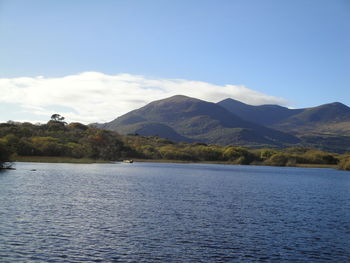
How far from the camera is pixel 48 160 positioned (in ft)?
630

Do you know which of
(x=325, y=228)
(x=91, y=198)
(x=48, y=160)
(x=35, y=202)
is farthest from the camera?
(x=48, y=160)

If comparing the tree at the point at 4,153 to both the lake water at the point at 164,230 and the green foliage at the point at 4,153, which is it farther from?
the lake water at the point at 164,230

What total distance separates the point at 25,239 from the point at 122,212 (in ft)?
56.1

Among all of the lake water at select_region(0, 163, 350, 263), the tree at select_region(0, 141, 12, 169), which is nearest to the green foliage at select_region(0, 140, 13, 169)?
the tree at select_region(0, 141, 12, 169)

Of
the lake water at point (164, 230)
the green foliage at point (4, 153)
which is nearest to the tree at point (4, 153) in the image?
the green foliage at point (4, 153)

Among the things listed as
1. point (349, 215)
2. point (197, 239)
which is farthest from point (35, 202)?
point (349, 215)

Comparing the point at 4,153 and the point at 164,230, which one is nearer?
the point at 164,230

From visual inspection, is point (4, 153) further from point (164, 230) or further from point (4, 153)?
point (164, 230)

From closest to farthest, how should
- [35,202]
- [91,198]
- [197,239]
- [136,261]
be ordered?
[136,261]
[197,239]
[35,202]
[91,198]

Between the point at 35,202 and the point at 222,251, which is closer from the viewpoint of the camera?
the point at 222,251

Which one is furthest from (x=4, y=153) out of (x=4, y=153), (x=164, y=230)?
(x=164, y=230)

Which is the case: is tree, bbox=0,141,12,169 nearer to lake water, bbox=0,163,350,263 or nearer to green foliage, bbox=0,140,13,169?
green foliage, bbox=0,140,13,169

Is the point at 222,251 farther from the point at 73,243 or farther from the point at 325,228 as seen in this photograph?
the point at 325,228

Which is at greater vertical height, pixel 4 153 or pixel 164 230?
pixel 4 153
